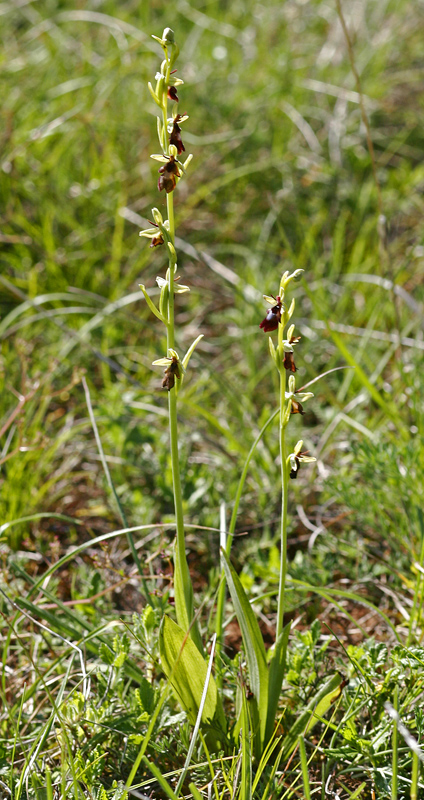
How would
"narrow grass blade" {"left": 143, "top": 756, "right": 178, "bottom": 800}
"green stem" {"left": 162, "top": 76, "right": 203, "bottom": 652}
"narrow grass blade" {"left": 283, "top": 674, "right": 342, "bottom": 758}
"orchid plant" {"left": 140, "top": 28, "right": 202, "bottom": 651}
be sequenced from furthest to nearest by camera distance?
"narrow grass blade" {"left": 283, "top": 674, "right": 342, "bottom": 758} < "green stem" {"left": 162, "top": 76, "right": 203, "bottom": 652} < "orchid plant" {"left": 140, "top": 28, "right": 202, "bottom": 651} < "narrow grass blade" {"left": 143, "top": 756, "right": 178, "bottom": 800}

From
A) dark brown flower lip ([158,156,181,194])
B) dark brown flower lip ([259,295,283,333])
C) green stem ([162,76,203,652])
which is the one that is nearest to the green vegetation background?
green stem ([162,76,203,652])

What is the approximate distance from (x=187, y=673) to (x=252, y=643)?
0.18 meters

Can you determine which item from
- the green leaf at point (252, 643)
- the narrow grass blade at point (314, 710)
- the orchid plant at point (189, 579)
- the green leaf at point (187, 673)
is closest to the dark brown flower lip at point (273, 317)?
the orchid plant at point (189, 579)

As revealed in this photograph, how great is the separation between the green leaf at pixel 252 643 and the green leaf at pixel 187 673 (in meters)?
Answer: 0.09

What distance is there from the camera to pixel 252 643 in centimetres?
147

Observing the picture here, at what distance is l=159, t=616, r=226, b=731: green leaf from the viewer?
145cm

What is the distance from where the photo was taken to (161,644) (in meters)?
1.45

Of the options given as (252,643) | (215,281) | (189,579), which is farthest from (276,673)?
(215,281)

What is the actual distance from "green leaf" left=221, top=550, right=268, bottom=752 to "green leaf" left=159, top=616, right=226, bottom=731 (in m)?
0.09

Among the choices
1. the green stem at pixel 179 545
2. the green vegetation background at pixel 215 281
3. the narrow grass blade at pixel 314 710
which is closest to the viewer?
the green stem at pixel 179 545

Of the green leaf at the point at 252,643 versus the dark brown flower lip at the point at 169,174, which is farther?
the green leaf at the point at 252,643

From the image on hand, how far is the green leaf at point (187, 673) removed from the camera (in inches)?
57.0

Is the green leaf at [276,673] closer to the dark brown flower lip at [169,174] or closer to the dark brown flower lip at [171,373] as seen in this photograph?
the dark brown flower lip at [171,373]

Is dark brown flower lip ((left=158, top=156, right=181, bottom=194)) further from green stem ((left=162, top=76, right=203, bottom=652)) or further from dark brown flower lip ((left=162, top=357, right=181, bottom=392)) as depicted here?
dark brown flower lip ((left=162, top=357, right=181, bottom=392))
